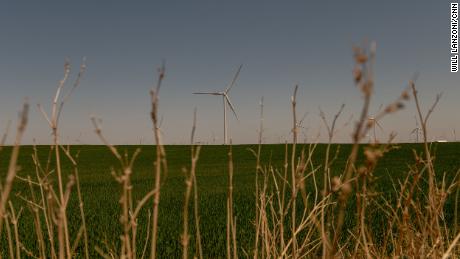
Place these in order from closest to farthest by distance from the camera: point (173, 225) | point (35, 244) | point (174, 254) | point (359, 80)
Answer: point (359, 80) < point (174, 254) < point (35, 244) < point (173, 225)

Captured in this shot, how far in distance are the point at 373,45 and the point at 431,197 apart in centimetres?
189

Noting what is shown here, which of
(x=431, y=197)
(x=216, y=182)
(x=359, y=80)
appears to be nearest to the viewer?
(x=359, y=80)

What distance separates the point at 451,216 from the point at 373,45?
9382 mm

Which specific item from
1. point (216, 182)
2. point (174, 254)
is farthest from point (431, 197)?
point (216, 182)

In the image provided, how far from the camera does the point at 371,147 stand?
2.91 ft

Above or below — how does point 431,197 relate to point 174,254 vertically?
above

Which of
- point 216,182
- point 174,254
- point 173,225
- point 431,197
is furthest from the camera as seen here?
point 216,182

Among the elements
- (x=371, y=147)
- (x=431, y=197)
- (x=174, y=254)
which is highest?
(x=371, y=147)

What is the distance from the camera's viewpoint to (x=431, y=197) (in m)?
2.46

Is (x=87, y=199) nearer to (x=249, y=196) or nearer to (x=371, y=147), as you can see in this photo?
(x=249, y=196)

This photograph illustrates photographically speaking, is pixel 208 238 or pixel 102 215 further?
pixel 102 215

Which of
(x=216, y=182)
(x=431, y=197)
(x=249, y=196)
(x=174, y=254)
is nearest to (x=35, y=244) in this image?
(x=174, y=254)

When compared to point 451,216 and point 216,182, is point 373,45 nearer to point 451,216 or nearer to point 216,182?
point 451,216

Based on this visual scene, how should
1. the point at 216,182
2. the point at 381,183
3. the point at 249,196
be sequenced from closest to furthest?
the point at 249,196 < the point at 381,183 < the point at 216,182
